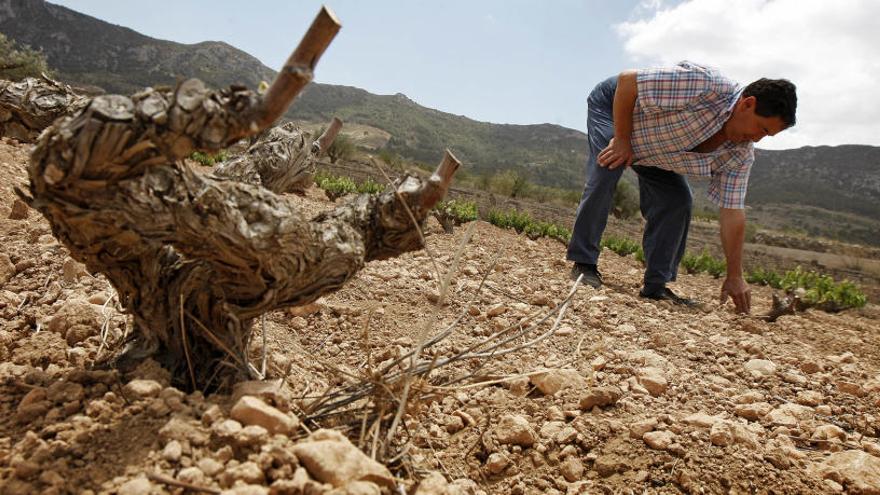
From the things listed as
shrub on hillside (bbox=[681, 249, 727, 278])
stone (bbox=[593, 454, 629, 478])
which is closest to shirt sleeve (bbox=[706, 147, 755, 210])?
stone (bbox=[593, 454, 629, 478])

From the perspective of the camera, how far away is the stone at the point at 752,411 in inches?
80.4

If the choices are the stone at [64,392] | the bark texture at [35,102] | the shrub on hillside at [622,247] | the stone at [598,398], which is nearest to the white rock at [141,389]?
the stone at [64,392]

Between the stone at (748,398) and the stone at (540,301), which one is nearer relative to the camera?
the stone at (748,398)

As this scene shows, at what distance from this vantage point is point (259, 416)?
116 cm

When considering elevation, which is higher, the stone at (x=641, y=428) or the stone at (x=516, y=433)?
the stone at (x=641, y=428)

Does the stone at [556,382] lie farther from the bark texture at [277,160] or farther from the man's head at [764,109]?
the man's head at [764,109]

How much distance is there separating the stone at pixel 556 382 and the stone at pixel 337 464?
1.09m

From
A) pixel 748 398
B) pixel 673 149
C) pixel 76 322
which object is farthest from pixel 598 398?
pixel 673 149

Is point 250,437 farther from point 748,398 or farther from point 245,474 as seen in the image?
point 748,398

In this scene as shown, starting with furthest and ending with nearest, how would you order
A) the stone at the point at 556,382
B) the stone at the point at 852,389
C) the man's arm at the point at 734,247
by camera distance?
the man's arm at the point at 734,247 < the stone at the point at 852,389 < the stone at the point at 556,382

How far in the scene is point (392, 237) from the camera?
1651 mm

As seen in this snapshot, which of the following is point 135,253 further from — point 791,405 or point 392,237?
point 791,405

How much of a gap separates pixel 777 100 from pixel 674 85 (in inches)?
22.5

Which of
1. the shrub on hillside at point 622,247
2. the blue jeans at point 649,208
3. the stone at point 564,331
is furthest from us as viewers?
the shrub on hillside at point 622,247
